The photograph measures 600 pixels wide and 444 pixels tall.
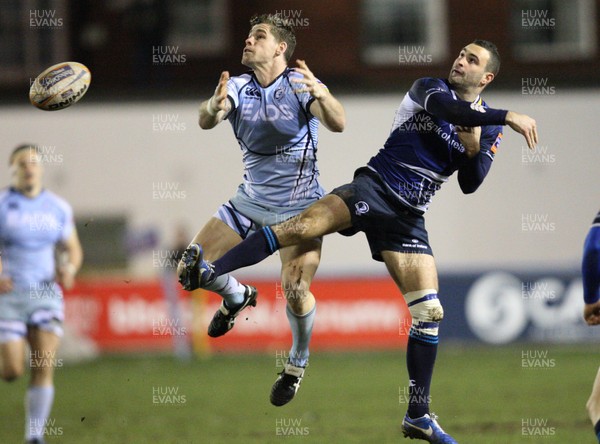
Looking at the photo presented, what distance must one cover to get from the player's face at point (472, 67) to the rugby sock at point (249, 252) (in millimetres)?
1816

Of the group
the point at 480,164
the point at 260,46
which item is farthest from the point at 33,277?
the point at 480,164

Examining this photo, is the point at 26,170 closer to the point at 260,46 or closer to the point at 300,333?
the point at 260,46

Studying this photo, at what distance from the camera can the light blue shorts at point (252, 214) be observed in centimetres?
829

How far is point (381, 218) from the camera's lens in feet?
26.3

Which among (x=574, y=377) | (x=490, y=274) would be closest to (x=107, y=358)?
(x=490, y=274)

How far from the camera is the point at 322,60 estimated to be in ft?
80.2

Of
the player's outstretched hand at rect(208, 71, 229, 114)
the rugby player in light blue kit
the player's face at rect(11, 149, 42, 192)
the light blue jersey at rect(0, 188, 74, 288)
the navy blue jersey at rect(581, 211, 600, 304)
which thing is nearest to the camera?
the navy blue jersey at rect(581, 211, 600, 304)

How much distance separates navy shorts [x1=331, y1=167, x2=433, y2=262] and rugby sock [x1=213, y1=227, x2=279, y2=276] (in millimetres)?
645

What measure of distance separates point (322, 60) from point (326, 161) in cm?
326

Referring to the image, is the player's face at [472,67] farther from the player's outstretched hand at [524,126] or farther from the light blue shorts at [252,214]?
the light blue shorts at [252,214]

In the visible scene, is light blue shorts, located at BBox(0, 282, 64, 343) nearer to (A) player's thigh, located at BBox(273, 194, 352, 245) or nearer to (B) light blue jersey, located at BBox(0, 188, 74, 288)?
(B) light blue jersey, located at BBox(0, 188, 74, 288)

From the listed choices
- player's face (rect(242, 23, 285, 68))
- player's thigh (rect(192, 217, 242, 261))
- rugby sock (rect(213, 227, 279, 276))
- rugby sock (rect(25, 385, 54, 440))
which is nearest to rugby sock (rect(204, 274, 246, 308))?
player's thigh (rect(192, 217, 242, 261))

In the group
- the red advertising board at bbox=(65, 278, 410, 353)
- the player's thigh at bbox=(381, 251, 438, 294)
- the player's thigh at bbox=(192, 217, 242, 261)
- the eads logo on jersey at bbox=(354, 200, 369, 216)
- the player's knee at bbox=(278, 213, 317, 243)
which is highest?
the eads logo on jersey at bbox=(354, 200, 369, 216)

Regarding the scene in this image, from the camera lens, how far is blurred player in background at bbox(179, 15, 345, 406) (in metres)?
8.07
